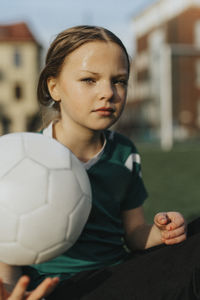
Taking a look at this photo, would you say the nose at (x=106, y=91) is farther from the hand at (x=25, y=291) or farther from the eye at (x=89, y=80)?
the hand at (x=25, y=291)

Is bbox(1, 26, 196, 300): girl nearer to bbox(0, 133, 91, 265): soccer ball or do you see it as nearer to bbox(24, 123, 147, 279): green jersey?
bbox(24, 123, 147, 279): green jersey

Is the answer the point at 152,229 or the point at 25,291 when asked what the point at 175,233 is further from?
the point at 25,291

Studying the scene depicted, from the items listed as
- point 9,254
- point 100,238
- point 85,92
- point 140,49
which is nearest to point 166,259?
point 100,238

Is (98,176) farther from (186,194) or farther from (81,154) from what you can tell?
(186,194)

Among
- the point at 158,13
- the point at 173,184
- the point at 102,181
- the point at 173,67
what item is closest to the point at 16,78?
the point at 158,13

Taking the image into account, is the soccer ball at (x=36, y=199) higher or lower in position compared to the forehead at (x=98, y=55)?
lower

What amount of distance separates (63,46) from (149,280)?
896 mm

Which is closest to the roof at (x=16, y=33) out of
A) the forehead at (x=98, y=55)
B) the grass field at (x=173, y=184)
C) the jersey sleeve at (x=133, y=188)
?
the grass field at (x=173, y=184)

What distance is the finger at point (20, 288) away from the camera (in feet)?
4.13

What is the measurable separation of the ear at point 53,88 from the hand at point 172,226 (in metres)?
0.61

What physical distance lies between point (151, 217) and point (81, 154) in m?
2.50

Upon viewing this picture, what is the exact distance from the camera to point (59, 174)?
137 centimetres

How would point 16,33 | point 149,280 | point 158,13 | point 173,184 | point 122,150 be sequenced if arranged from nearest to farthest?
point 149,280, point 122,150, point 173,184, point 158,13, point 16,33

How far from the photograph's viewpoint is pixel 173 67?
28.2 meters
